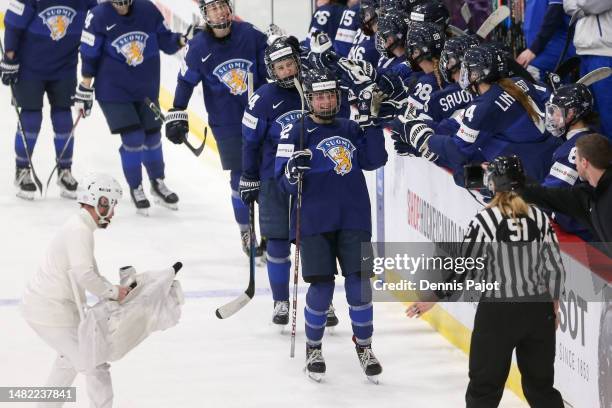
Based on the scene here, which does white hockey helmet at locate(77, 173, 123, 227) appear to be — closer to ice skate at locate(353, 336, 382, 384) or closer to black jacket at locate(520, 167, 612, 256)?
ice skate at locate(353, 336, 382, 384)

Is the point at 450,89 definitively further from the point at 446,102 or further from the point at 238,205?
the point at 238,205

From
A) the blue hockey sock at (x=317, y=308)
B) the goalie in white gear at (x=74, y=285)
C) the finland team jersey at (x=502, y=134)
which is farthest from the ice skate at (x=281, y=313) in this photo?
the goalie in white gear at (x=74, y=285)

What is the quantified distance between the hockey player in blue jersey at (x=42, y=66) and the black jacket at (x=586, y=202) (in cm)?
483

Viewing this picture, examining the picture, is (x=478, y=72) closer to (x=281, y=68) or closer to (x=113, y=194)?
(x=281, y=68)

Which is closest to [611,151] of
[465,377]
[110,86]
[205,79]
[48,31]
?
[465,377]

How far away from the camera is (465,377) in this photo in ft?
20.2

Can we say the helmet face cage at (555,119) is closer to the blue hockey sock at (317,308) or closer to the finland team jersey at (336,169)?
the finland team jersey at (336,169)

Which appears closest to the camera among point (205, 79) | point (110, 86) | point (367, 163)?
point (367, 163)

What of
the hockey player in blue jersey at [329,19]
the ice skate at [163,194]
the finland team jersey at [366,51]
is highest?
the hockey player in blue jersey at [329,19]

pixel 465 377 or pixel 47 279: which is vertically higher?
pixel 47 279

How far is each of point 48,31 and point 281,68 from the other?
3.28 metres

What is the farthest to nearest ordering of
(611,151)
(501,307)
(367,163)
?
1. (367,163)
2. (611,151)
3. (501,307)

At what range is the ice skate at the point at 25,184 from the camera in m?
9.55

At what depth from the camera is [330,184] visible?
6.04 meters
